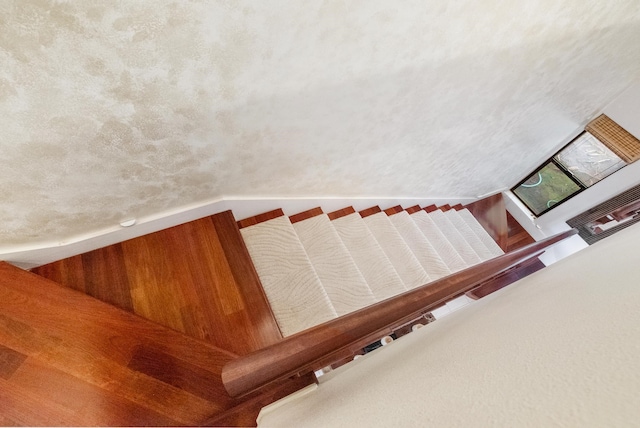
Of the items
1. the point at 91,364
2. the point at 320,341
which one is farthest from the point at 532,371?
the point at 91,364

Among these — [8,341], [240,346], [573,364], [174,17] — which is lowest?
[573,364]

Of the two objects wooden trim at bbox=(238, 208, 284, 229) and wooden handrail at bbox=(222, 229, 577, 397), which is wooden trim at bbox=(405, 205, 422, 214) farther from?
wooden handrail at bbox=(222, 229, 577, 397)

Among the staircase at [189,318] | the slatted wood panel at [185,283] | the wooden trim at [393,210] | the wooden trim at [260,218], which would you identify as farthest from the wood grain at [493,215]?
the slatted wood panel at [185,283]

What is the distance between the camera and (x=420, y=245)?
3.01m

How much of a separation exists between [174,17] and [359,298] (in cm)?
172

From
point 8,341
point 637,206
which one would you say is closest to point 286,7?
point 8,341

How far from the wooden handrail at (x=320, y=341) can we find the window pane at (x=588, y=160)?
12.6 ft

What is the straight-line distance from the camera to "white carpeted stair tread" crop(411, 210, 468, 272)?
126 inches

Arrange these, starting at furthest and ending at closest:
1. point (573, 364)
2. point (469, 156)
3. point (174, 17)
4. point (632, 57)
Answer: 1. point (469, 156)
2. point (632, 57)
3. point (174, 17)
4. point (573, 364)

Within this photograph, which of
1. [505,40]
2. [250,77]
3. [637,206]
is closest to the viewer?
[250,77]

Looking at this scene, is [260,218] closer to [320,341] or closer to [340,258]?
[340,258]

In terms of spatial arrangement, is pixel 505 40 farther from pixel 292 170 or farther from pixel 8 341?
pixel 8 341

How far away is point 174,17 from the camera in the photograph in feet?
3.04

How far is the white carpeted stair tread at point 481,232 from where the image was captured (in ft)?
13.0
